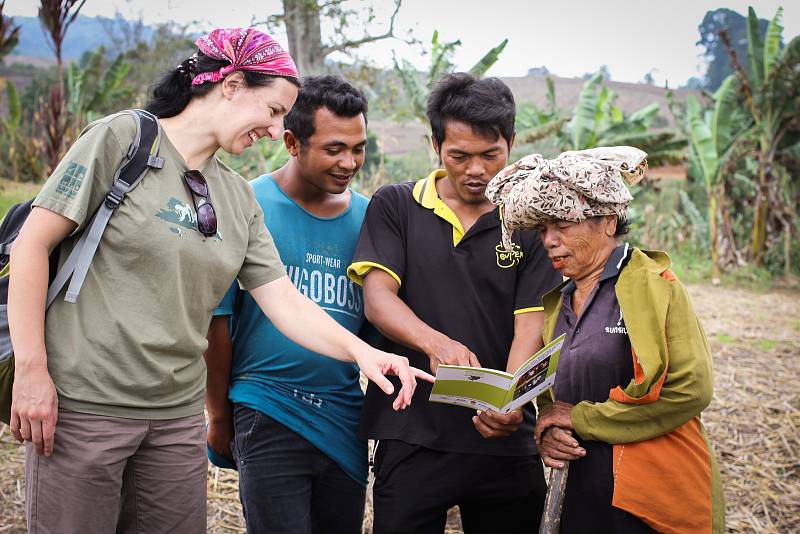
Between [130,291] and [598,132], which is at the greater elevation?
[598,132]

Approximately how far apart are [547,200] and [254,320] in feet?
3.71

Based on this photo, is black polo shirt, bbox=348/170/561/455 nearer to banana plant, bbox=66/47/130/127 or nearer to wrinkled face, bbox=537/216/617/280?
wrinkled face, bbox=537/216/617/280

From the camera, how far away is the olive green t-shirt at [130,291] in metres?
1.86

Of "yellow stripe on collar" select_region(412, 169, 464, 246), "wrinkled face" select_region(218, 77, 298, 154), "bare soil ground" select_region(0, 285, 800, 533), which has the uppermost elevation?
"wrinkled face" select_region(218, 77, 298, 154)

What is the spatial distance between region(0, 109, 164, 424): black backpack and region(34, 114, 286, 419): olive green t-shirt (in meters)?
0.02

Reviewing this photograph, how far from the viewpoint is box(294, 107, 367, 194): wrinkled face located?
268 centimetres

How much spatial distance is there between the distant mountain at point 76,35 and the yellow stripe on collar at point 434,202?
773 centimetres

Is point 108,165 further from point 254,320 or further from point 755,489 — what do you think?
point 755,489

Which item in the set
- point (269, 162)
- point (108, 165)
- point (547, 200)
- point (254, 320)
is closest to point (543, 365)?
point (547, 200)

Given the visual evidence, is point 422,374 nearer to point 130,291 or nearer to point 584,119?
Result: point 130,291

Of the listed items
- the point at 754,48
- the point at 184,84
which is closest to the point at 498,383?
the point at 184,84

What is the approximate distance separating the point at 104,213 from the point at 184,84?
1.61 ft

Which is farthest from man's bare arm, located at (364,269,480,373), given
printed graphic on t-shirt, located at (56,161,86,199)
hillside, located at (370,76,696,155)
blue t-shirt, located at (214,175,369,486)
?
hillside, located at (370,76,696,155)

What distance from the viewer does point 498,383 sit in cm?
197
